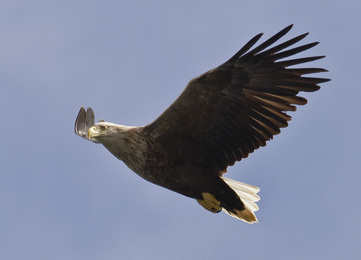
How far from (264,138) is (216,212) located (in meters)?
1.24

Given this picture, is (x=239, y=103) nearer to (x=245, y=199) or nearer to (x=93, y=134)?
(x=245, y=199)

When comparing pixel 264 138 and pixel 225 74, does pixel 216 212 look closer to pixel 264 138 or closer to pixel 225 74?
pixel 264 138

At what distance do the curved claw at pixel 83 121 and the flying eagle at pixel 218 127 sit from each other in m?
1.96

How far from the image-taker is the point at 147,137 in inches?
374

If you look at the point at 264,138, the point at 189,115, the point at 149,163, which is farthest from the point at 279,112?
the point at 149,163

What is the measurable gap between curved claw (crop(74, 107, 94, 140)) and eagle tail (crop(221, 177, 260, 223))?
273 cm

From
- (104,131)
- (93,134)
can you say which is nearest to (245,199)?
(104,131)

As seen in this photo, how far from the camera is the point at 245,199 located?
10320mm

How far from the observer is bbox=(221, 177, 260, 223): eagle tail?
10.1 m

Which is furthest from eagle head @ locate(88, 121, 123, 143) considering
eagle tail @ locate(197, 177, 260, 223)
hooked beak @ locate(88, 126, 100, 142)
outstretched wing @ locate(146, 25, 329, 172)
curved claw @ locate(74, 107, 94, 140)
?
curved claw @ locate(74, 107, 94, 140)

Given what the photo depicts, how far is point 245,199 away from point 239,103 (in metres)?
1.54

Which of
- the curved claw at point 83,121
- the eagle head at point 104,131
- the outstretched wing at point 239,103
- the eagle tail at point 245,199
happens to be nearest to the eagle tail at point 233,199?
the eagle tail at point 245,199

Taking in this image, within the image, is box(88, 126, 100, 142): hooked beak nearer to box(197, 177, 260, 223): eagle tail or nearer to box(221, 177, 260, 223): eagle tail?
box(197, 177, 260, 223): eagle tail

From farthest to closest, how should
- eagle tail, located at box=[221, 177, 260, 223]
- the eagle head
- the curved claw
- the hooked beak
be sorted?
the curved claw, eagle tail, located at box=[221, 177, 260, 223], the hooked beak, the eagle head
